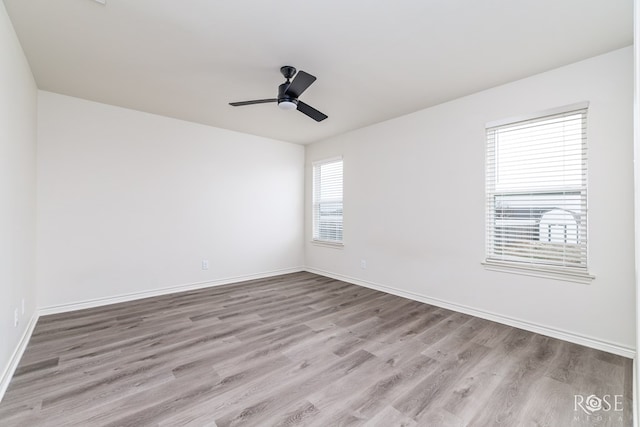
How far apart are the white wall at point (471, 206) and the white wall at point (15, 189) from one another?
3780 mm

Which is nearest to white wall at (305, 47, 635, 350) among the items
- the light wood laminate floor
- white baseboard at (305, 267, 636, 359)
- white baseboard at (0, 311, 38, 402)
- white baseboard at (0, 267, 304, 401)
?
white baseboard at (305, 267, 636, 359)

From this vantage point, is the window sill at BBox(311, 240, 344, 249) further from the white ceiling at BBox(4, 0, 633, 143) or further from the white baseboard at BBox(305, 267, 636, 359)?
the white ceiling at BBox(4, 0, 633, 143)

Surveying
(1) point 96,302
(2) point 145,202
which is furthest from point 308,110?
(1) point 96,302

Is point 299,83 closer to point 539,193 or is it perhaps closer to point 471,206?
point 471,206

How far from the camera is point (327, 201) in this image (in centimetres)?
517

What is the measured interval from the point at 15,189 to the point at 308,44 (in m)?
2.60

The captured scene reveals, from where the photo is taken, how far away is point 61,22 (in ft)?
6.63

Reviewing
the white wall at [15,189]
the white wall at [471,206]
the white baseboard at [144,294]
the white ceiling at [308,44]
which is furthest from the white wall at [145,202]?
the white wall at [471,206]

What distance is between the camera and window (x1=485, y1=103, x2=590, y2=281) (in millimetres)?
2539

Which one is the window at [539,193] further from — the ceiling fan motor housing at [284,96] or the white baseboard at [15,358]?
the white baseboard at [15,358]

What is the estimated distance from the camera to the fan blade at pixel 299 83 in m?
2.29

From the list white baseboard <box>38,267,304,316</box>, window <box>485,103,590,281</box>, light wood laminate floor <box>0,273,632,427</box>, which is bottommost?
light wood laminate floor <box>0,273,632,427</box>
